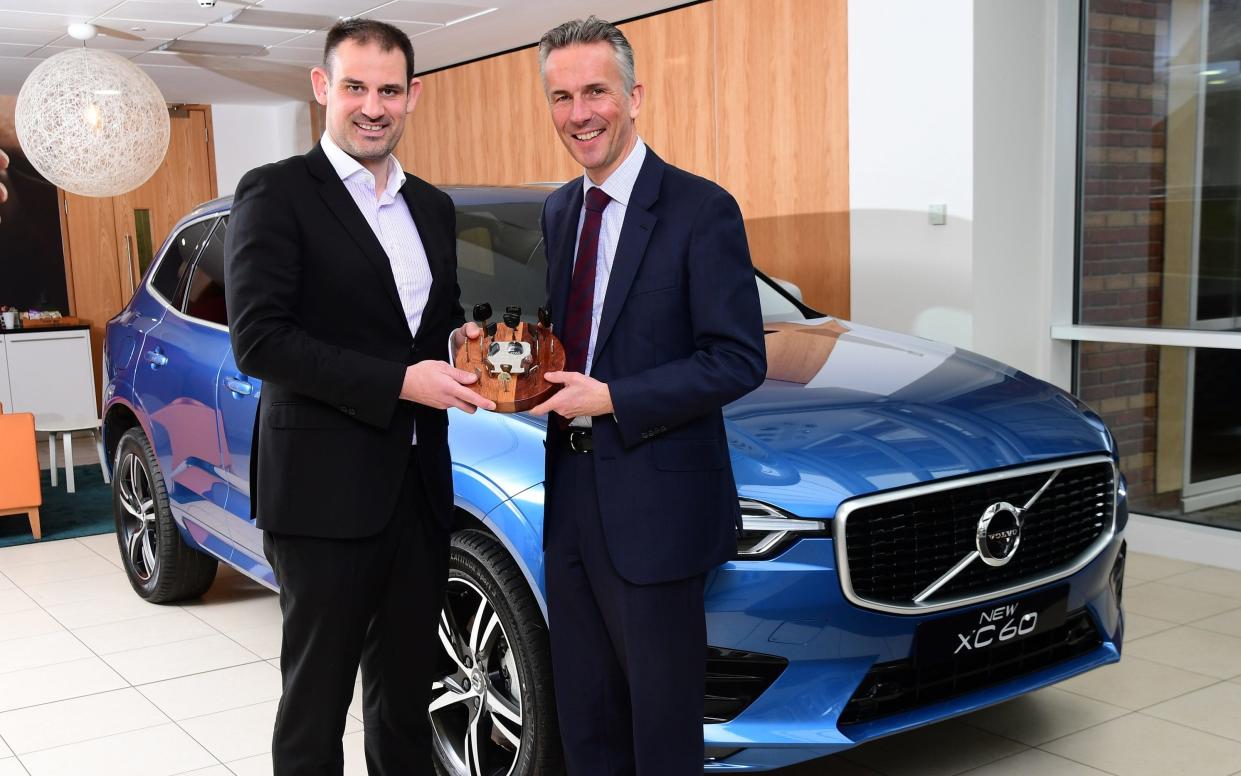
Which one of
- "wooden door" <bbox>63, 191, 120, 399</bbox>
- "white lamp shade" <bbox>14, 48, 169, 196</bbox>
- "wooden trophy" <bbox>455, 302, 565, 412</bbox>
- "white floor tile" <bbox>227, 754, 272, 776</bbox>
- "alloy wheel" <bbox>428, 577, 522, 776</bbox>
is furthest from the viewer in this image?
"wooden door" <bbox>63, 191, 120, 399</bbox>

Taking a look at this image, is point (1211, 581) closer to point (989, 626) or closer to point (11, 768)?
point (989, 626)

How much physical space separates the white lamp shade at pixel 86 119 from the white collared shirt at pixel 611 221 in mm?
5205

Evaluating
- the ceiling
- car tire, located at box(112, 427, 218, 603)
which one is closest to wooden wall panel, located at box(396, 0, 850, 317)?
the ceiling

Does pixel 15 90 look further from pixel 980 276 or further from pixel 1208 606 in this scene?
pixel 1208 606

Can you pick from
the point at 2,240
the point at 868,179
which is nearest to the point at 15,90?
the point at 2,240

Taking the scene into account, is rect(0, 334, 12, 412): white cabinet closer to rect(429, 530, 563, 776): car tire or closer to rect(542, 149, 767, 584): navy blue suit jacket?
rect(429, 530, 563, 776): car tire

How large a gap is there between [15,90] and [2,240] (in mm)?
1274

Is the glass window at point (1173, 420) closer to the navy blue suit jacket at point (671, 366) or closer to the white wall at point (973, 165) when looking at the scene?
the white wall at point (973, 165)

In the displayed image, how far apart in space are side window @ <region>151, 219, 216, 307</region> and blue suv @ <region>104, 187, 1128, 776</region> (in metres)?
1.29

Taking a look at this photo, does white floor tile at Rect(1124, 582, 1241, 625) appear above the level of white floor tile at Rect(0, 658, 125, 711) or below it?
below

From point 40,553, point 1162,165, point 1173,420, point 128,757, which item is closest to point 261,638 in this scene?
point 128,757

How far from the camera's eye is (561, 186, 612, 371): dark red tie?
6.05ft

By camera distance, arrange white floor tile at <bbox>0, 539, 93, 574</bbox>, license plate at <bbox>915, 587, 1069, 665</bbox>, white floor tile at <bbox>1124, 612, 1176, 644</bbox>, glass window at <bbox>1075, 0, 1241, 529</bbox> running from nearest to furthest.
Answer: license plate at <bbox>915, 587, 1069, 665</bbox> → white floor tile at <bbox>1124, 612, 1176, 644</bbox> → glass window at <bbox>1075, 0, 1241, 529</bbox> → white floor tile at <bbox>0, 539, 93, 574</bbox>

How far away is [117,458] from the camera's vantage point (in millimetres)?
4363
